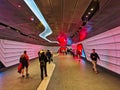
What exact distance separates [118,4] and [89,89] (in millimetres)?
3846

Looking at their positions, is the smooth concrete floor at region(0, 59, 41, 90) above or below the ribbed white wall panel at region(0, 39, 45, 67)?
below

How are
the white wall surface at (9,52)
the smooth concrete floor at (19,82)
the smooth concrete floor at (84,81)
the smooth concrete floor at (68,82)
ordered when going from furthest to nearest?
the white wall surface at (9,52)
the smooth concrete floor at (19,82)
the smooth concrete floor at (68,82)
the smooth concrete floor at (84,81)

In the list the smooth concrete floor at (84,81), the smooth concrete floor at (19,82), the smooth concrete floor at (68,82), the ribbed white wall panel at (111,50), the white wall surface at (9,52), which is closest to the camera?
the smooth concrete floor at (84,81)

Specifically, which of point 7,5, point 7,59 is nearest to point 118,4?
point 7,5

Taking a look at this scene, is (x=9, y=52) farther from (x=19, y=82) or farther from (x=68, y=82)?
(x=68, y=82)

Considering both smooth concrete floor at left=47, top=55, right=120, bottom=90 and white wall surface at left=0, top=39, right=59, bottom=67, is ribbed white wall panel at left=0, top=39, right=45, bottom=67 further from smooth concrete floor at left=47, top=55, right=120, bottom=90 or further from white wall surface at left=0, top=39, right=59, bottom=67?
smooth concrete floor at left=47, top=55, right=120, bottom=90

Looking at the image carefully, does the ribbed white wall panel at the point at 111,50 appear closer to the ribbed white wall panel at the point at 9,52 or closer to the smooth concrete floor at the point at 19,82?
the smooth concrete floor at the point at 19,82

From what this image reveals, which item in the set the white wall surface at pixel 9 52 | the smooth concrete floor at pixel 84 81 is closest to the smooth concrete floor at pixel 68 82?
the smooth concrete floor at pixel 84 81

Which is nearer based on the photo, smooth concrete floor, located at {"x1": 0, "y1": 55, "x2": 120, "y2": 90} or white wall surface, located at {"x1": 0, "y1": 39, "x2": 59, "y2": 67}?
smooth concrete floor, located at {"x1": 0, "y1": 55, "x2": 120, "y2": 90}

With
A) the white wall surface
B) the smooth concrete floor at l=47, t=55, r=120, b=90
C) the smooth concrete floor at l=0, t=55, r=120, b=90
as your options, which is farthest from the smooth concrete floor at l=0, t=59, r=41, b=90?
the white wall surface

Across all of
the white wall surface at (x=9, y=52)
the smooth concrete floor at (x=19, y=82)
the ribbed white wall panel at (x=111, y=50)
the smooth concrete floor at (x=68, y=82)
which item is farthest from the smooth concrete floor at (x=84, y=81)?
the white wall surface at (x=9, y=52)

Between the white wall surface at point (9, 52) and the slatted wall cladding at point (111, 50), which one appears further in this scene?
the white wall surface at point (9, 52)

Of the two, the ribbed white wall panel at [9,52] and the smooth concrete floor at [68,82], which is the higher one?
the ribbed white wall panel at [9,52]

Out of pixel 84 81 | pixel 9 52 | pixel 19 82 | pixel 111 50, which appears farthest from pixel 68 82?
pixel 9 52
